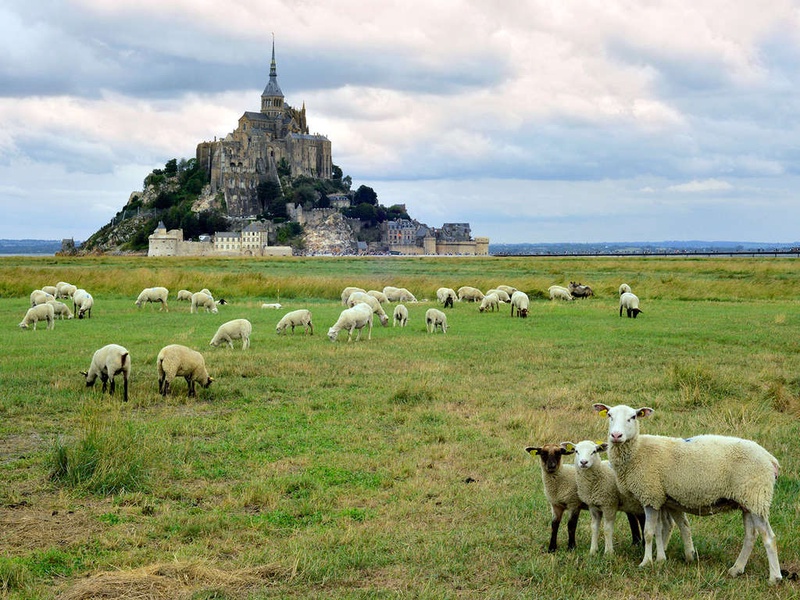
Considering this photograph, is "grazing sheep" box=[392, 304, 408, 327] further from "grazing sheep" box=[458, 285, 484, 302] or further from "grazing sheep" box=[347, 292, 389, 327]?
"grazing sheep" box=[458, 285, 484, 302]

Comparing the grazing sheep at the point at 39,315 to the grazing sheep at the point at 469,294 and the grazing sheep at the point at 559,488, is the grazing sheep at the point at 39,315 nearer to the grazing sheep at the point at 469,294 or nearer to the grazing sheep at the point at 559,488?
the grazing sheep at the point at 469,294

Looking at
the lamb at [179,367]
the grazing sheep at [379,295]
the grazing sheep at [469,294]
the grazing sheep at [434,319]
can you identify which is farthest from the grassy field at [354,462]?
the grazing sheep at [469,294]

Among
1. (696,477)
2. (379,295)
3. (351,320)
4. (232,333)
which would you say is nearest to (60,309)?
(232,333)

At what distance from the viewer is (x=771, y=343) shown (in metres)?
20.5

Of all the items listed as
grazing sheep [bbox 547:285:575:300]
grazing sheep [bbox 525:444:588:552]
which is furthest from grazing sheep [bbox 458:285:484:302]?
grazing sheep [bbox 525:444:588:552]

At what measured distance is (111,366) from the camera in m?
13.3

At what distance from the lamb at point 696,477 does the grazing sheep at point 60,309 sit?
2364 centimetres

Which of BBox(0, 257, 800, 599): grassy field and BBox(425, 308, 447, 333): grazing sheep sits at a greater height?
BBox(425, 308, 447, 333): grazing sheep

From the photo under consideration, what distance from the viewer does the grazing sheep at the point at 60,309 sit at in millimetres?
26469

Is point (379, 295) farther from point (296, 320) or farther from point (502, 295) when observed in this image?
point (296, 320)

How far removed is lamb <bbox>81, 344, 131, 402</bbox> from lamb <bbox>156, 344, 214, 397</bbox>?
0.58m

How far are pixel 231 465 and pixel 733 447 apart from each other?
599 cm

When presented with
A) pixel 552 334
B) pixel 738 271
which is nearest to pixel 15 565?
pixel 552 334

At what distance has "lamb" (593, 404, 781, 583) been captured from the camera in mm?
6391
